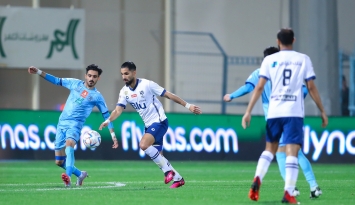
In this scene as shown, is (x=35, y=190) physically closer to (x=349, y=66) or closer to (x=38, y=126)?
(x=38, y=126)

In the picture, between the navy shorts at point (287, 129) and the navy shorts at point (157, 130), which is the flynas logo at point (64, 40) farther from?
the navy shorts at point (287, 129)

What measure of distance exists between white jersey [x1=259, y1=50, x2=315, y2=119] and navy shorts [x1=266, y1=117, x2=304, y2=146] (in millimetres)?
58

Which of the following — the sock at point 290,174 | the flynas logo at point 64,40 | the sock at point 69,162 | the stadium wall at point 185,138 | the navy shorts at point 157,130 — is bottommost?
the stadium wall at point 185,138

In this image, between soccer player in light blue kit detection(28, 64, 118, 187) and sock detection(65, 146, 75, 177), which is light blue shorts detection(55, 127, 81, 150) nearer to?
soccer player in light blue kit detection(28, 64, 118, 187)

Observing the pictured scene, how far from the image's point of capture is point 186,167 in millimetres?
19109

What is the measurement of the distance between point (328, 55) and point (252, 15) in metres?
3.98

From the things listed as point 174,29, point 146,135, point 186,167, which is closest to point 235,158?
point 186,167

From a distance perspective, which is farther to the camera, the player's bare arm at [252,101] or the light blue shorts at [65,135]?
the light blue shorts at [65,135]

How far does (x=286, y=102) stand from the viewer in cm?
949

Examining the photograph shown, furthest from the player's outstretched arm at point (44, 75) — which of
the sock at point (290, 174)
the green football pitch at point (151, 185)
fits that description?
the sock at point (290, 174)

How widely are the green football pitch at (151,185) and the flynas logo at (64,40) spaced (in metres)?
6.35

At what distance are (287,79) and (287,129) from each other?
585 mm

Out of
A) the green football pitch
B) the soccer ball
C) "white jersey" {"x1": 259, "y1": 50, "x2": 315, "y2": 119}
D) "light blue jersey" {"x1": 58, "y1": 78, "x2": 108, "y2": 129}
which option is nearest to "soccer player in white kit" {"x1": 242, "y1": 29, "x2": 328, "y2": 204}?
"white jersey" {"x1": 259, "y1": 50, "x2": 315, "y2": 119}

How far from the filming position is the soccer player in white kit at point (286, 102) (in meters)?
9.42
